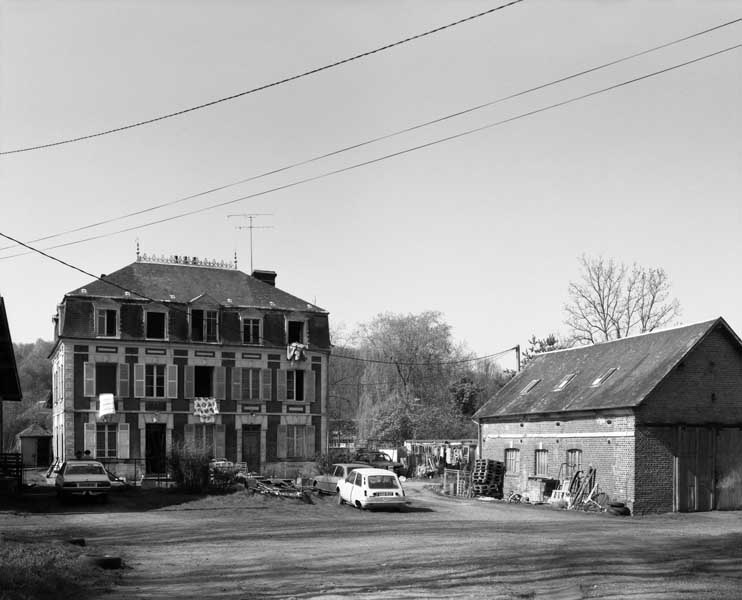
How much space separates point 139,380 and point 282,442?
8.57m

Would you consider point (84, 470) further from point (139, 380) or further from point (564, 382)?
point (564, 382)

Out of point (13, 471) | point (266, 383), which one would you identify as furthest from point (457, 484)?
point (13, 471)

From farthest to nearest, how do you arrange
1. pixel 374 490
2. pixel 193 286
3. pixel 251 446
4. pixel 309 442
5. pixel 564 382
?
pixel 193 286, pixel 309 442, pixel 251 446, pixel 564 382, pixel 374 490

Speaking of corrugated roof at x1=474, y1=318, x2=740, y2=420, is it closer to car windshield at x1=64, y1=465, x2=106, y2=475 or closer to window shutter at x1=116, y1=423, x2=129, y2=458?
car windshield at x1=64, y1=465, x2=106, y2=475

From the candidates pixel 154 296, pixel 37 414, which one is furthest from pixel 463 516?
pixel 37 414

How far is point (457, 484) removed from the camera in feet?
143

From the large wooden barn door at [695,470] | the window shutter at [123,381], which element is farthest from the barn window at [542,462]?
the window shutter at [123,381]

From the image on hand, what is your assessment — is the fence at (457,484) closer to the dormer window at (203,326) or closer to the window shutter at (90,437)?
the dormer window at (203,326)

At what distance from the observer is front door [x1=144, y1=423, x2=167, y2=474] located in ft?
159

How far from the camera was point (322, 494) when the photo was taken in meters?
38.4

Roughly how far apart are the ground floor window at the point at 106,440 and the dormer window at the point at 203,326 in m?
6.45

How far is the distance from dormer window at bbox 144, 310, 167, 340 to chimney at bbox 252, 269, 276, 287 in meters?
8.56

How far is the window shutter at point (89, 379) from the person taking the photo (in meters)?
47.4

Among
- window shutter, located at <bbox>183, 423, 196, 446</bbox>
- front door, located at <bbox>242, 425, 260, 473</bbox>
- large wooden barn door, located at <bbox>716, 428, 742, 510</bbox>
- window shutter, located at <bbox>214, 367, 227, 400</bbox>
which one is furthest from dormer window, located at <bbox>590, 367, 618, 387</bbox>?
window shutter, located at <bbox>183, 423, 196, 446</bbox>
